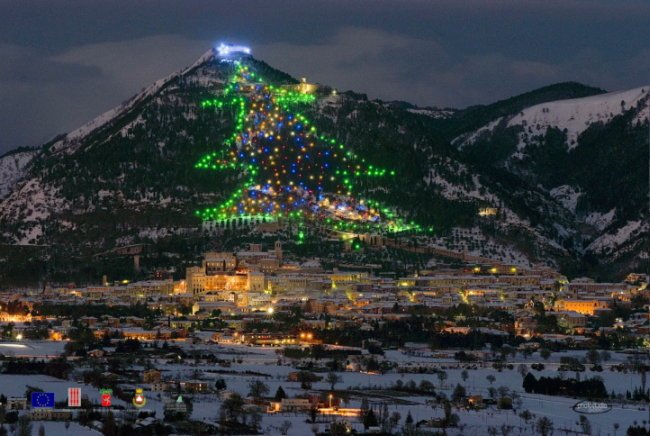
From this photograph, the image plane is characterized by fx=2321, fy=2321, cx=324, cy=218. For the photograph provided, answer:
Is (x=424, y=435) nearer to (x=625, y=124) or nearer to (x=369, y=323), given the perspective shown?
(x=369, y=323)

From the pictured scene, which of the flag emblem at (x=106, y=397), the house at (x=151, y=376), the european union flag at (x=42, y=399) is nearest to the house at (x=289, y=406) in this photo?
the flag emblem at (x=106, y=397)

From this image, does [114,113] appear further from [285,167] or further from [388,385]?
[388,385]

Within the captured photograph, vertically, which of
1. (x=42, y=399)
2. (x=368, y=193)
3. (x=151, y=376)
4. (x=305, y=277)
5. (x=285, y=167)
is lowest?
(x=42, y=399)

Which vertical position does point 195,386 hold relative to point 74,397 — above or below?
above

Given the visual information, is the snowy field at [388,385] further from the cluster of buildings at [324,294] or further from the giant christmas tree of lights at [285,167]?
the giant christmas tree of lights at [285,167]

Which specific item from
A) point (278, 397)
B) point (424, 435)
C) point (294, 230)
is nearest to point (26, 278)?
point (294, 230)

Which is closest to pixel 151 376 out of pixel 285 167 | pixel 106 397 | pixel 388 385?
pixel 106 397
